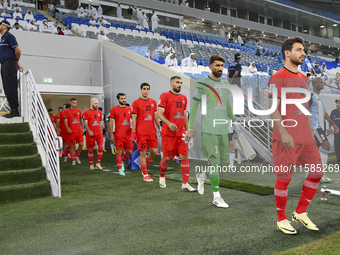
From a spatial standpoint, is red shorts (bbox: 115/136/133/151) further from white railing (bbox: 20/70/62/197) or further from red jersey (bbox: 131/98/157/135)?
white railing (bbox: 20/70/62/197)

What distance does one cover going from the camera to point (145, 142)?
5.36m

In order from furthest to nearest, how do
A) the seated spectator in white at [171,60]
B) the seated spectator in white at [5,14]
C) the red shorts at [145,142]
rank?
the seated spectator in white at [5,14] → the seated spectator in white at [171,60] → the red shorts at [145,142]

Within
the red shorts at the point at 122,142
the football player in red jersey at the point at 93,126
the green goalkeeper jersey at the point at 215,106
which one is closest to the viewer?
the green goalkeeper jersey at the point at 215,106

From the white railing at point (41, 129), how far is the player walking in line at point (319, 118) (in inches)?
122

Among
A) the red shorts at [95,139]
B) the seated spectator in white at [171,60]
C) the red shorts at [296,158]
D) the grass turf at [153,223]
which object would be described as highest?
the seated spectator in white at [171,60]

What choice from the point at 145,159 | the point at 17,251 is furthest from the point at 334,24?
the point at 17,251

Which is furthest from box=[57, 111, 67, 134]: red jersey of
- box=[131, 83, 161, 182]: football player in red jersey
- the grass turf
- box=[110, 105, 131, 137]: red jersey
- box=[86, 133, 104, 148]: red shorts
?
the grass turf

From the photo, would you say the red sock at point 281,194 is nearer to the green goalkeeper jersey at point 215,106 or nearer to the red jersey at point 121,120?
A: the green goalkeeper jersey at point 215,106

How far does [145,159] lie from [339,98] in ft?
10.8

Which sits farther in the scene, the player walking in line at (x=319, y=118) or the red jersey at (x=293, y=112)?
the player walking in line at (x=319, y=118)

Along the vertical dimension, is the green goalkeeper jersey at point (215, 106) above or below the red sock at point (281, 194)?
above

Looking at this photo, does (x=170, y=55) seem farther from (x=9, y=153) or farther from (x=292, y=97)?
(x=292, y=97)

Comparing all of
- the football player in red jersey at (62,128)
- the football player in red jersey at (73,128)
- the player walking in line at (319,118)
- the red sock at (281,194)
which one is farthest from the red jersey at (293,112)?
the football player in red jersey at (62,128)

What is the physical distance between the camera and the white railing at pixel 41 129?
4.36m
